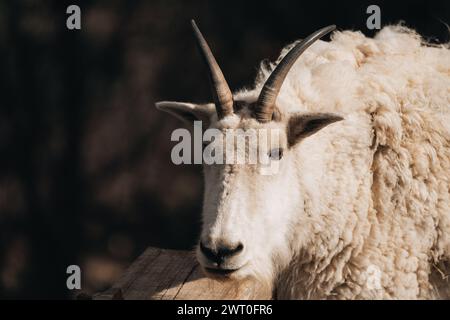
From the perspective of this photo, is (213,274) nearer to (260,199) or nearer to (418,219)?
(260,199)

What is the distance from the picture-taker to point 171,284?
4652mm

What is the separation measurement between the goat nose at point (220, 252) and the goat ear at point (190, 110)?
36.2 inches

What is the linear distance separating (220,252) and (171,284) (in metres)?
1.49

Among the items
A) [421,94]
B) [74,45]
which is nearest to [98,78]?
[74,45]

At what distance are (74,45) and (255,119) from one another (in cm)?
302

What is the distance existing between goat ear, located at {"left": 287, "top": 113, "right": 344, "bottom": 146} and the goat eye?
144 millimetres

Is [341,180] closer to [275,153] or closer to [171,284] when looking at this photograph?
[275,153]

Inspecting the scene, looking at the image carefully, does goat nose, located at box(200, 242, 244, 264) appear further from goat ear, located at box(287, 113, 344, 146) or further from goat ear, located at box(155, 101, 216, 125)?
goat ear, located at box(155, 101, 216, 125)

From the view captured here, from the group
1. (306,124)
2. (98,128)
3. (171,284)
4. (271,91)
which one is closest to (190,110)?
(271,91)

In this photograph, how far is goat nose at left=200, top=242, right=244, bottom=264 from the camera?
3.28m

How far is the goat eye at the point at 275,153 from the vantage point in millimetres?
3566

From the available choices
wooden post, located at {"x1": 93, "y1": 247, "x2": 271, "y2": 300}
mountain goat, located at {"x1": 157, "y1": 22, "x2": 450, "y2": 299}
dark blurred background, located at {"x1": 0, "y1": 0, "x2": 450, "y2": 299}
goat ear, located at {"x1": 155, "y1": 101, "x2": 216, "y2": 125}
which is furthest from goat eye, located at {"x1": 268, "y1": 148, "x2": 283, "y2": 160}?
dark blurred background, located at {"x1": 0, "y1": 0, "x2": 450, "y2": 299}

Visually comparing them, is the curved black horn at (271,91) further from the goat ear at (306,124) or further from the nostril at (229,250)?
the nostril at (229,250)
